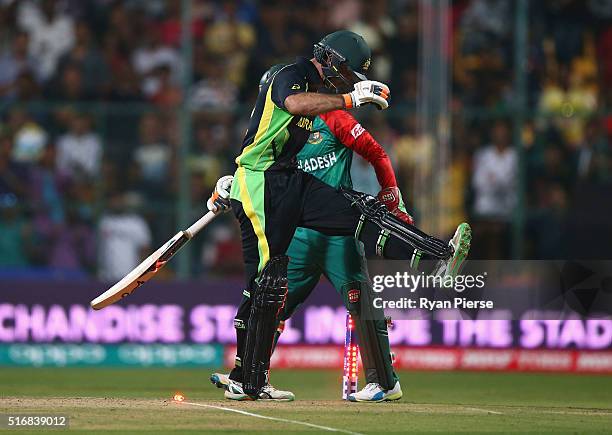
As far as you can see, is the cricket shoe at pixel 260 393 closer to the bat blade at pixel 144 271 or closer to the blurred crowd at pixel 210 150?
the bat blade at pixel 144 271

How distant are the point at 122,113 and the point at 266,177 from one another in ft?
18.9

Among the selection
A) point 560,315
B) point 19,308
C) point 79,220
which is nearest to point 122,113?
point 79,220

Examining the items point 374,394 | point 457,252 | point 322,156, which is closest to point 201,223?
point 322,156

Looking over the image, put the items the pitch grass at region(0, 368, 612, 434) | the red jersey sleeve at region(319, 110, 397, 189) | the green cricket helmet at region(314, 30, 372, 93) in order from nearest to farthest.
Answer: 1. the pitch grass at region(0, 368, 612, 434)
2. the green cricket helmet at region(314, 30, 372, 93)
3. the red jersey sleeve at region(319, 110, 397, 189)

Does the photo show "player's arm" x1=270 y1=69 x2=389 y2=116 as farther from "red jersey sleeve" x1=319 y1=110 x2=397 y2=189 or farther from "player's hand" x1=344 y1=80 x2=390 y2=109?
"red jersey sleeve" x1=319 y1=110 x2=397 y2=189

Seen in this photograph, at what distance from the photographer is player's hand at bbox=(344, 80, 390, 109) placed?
7742 millimetres

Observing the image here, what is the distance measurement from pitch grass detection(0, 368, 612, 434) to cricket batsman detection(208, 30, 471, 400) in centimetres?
59

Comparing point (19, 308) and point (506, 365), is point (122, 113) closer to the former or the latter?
point (19, 308)

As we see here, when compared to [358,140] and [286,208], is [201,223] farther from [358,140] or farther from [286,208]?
[358,140]

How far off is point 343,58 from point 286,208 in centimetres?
95

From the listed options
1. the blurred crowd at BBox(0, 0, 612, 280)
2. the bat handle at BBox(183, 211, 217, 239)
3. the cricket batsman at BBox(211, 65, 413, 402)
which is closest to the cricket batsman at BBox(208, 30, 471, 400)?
the cricket batsman at BBox(211, 65, 413, 402)

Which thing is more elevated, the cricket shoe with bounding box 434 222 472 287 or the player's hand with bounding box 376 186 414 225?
the player's hand with bounding box 376 186 414 225

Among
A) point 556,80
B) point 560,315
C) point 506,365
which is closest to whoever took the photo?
point 560,315

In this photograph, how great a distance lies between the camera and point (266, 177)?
26.7 feet
